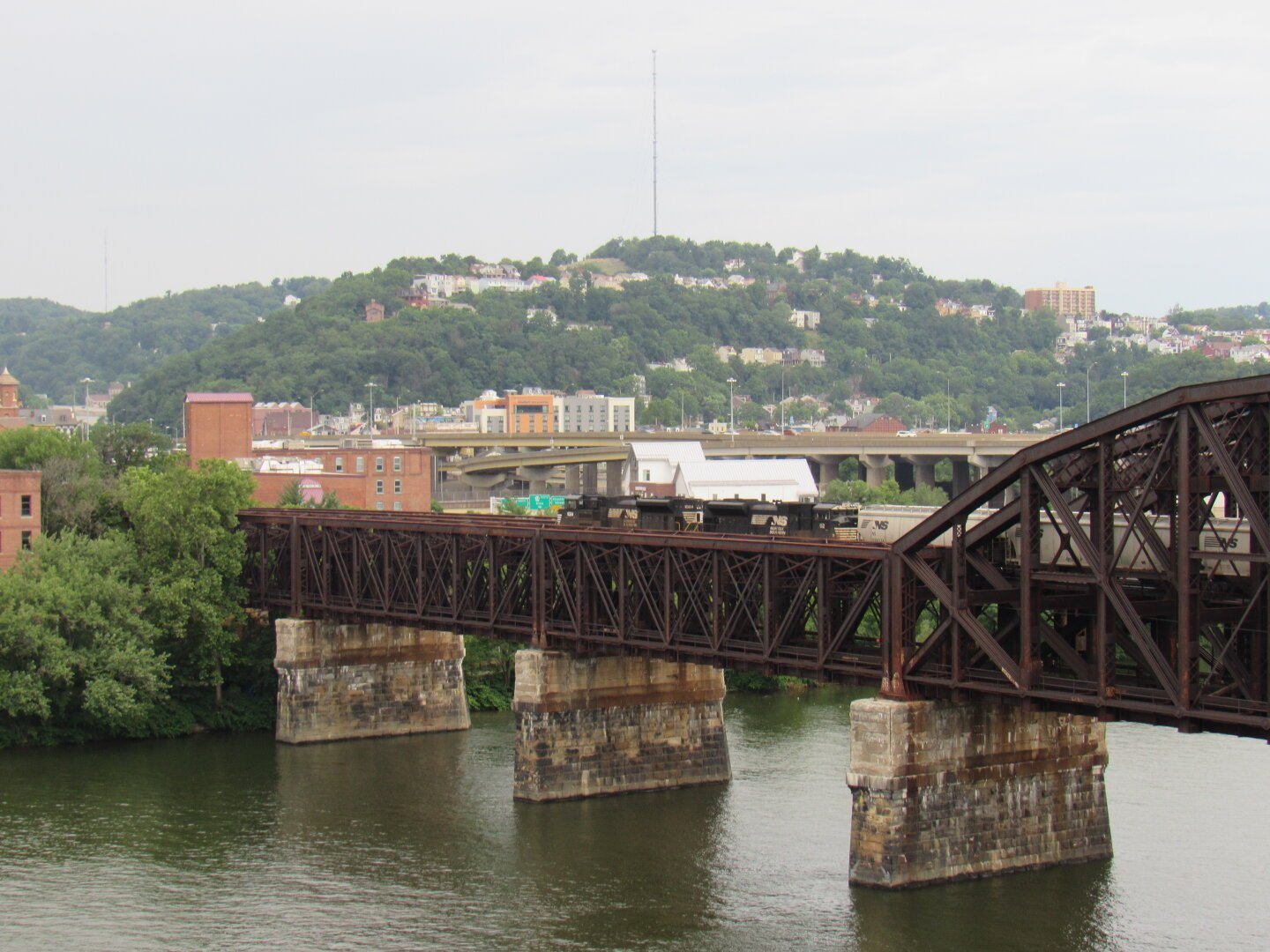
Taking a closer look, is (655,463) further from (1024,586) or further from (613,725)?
(1024,586)

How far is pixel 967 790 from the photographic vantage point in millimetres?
59344

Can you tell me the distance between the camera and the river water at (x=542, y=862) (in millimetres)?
56594

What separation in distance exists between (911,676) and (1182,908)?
10.8 meters

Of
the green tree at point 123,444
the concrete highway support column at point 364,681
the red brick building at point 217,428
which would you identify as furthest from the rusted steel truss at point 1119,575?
the red brick building at point 217,428

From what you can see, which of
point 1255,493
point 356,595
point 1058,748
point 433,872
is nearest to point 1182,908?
point 1058,748

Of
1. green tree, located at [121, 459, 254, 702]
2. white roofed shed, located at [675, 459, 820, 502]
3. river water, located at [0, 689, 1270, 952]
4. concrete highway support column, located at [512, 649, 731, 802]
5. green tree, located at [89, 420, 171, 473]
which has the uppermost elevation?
green tree, located at [89, 420, 171, 473]

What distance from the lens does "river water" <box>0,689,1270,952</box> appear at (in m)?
56.6

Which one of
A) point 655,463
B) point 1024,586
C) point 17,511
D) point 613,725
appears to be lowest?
point 613,725

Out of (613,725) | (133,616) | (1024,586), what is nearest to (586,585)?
(613,725)

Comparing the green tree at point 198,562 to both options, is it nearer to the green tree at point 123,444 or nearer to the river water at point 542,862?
the river water at point 542,862

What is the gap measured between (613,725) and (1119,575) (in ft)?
90.4

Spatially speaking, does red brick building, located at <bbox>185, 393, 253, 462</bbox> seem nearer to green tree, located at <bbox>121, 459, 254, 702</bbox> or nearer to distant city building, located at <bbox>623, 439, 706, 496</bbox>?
distant city building, located at <bbox>623, 439, 706, 496</bbox>

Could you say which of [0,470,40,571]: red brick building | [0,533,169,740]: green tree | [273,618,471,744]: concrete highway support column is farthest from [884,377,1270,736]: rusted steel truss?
[0,470,40,571]: red brick building

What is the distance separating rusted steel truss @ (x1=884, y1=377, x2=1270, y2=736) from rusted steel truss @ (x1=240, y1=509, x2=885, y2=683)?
306 centimetres
